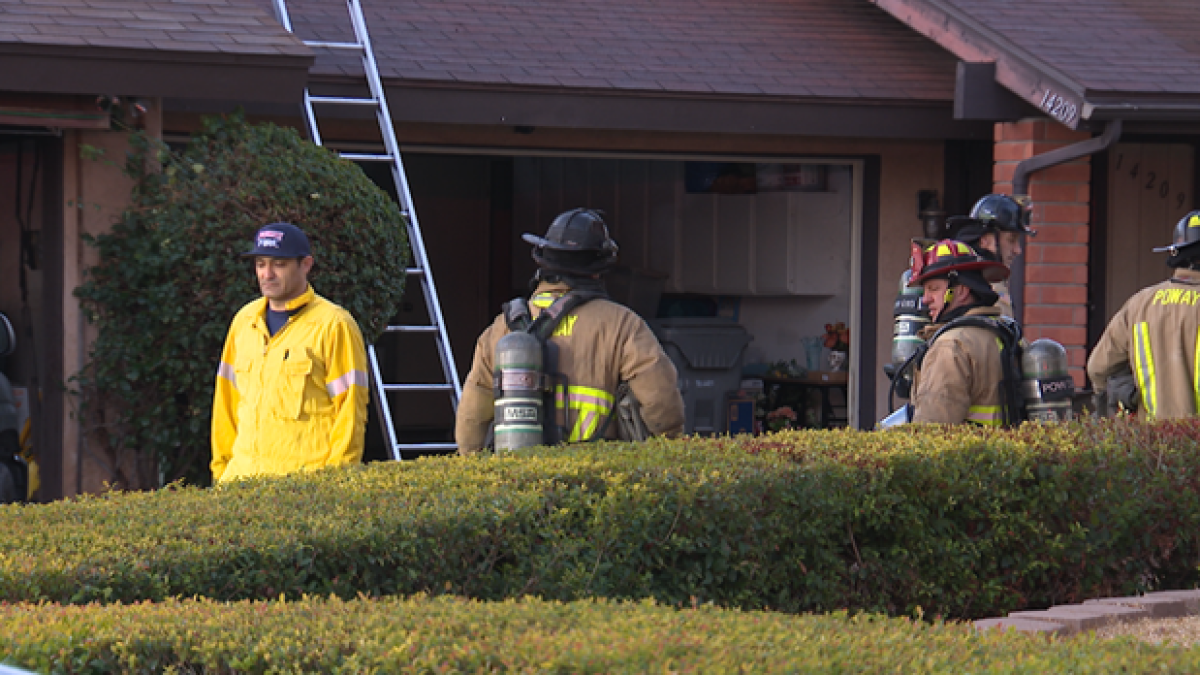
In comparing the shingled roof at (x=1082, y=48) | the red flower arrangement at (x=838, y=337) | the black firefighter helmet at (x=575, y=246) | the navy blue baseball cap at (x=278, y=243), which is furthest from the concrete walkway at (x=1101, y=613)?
the red flower arrangement at (x=838, y=337)

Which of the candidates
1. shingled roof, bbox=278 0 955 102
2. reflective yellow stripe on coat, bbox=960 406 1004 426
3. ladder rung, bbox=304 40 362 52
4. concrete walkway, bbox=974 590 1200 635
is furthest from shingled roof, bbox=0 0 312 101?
concrete walkway, bbox=974 590 1200 635

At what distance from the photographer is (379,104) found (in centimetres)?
914

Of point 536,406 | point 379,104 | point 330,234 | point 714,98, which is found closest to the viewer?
point 536,406

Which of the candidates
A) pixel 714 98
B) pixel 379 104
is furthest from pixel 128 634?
pixel 714 98

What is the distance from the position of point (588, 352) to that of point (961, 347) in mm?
1446

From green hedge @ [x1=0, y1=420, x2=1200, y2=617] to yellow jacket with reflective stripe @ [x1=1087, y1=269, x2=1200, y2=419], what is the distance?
137 cm

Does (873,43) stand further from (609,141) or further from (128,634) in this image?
(128,634)

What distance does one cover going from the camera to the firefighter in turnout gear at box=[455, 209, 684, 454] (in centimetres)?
592

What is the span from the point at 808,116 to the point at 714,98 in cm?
67

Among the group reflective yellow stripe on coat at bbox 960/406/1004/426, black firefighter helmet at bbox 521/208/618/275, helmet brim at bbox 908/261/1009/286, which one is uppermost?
black firefighter helmet at bbox 521/208/618/275

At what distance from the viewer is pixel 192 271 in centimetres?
800

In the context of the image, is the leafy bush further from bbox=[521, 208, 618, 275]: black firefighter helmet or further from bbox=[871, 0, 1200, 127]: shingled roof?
bbox=[871, 0, 1200, 127]: shingled roof

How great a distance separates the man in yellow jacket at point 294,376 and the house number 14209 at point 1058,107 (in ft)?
16.4

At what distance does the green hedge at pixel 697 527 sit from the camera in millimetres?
4191
